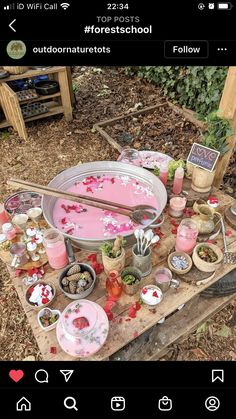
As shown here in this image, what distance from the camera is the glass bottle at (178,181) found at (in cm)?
282

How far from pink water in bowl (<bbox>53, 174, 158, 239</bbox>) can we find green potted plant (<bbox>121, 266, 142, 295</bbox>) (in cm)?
35

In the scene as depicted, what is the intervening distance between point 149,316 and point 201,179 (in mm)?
1381

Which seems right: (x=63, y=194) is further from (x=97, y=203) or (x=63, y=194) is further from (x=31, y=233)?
(x=31, y=233)

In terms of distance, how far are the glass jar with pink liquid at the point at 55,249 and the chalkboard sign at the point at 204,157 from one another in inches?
55.8

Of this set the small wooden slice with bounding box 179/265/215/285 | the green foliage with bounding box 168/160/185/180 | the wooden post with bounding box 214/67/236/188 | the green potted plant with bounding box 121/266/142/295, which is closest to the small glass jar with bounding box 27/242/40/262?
the green potted plant with bounding box 121/266/142/295

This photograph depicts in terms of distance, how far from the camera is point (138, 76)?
682 centimetres

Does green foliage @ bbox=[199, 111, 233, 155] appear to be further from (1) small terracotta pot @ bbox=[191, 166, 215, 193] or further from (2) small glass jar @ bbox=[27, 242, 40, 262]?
(2) small glass jar @ bbox=[27, 242, 40, 262]

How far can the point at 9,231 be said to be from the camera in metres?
2.51

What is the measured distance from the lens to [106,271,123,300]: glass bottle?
2.17 meters

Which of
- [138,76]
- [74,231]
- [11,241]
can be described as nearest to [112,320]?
[74,231]
